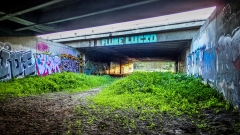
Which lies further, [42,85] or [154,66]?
[154,66]

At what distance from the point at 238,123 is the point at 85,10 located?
25.8ft

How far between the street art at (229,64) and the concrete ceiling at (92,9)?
85.1 inches

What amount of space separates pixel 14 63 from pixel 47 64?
11.9 feet

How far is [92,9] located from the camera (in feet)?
24.5

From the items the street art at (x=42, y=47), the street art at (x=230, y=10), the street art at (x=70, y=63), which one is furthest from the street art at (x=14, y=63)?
the street art at (x=230, y=10)

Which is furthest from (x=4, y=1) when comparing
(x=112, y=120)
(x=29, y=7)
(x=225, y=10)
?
(x=225, y=10)

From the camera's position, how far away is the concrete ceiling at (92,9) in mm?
6730

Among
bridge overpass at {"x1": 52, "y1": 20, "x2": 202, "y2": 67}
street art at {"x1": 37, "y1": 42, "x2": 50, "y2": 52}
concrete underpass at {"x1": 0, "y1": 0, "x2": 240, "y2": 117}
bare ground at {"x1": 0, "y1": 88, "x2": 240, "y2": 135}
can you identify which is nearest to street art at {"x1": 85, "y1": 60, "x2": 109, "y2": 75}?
concrete underpass at {"x1": 0, "y1": 0, "x2": 240, "y2": 117}

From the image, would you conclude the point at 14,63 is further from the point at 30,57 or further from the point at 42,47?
the point at 42,47

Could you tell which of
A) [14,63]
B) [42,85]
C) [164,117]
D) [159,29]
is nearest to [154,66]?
[159,29]

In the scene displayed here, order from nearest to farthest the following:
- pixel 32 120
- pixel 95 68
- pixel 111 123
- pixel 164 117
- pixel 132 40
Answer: pixel 111 123, pixel 32 120, pixel 164 117, pixel 132 40, pixel 95 68

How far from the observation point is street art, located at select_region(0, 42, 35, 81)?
36.6ft

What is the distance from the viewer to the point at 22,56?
12.8m

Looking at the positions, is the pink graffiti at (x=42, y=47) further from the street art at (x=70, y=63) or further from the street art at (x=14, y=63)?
the street art at (x=70, y=63)
